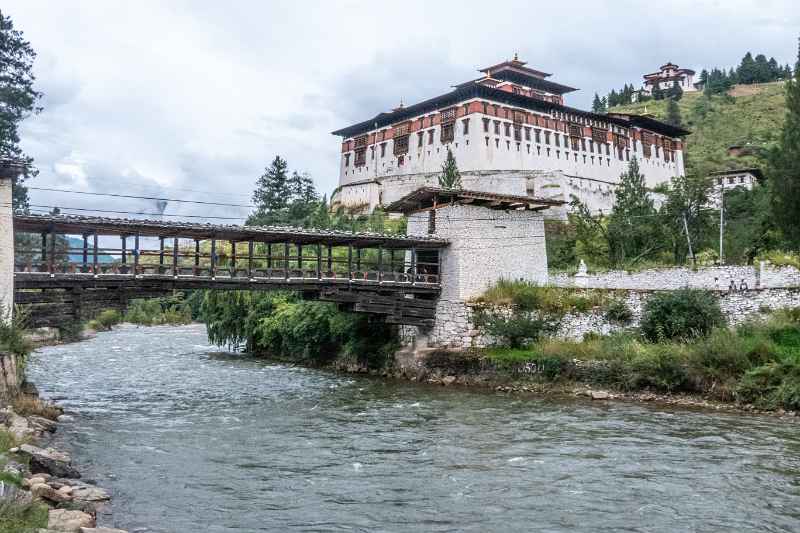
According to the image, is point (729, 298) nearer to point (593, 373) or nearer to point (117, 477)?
point (593, 373)

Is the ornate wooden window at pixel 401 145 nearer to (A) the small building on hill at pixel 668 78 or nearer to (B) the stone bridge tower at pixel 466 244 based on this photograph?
(B) the stone bridge tower at pixel 466 244

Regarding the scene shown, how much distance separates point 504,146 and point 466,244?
120 feet

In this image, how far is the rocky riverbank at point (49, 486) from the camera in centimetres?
879

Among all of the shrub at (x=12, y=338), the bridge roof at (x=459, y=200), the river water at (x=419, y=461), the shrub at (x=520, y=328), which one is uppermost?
the bridge roof at (x=459, y=200)

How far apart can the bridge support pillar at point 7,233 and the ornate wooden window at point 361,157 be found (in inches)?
2216

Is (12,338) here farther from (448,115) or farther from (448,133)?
(448,115)

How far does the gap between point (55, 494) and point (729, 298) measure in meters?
21.2

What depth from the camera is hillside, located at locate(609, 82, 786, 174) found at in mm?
83062

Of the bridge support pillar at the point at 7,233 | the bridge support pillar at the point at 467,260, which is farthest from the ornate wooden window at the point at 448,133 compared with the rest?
the bridge support pillar at the point at 7,233

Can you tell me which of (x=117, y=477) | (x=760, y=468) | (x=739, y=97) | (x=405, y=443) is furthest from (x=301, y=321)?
(x=739, y=97)

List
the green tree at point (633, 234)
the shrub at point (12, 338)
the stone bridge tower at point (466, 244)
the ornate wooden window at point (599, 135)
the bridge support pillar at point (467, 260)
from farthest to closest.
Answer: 1. the ornate wooden window at point (599, 135)
2. the green tree at point (633, 234)
3. the stone bridge tower at point (466, 244)
4. the bridge support pillar at point (467, 260)
5. the shrub at point (12, 338)

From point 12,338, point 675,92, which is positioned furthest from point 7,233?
point 675,92

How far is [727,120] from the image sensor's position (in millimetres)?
103125

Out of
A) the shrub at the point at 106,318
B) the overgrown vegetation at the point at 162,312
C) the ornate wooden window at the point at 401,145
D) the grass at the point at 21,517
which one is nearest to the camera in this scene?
the grass at the point at 21,517
